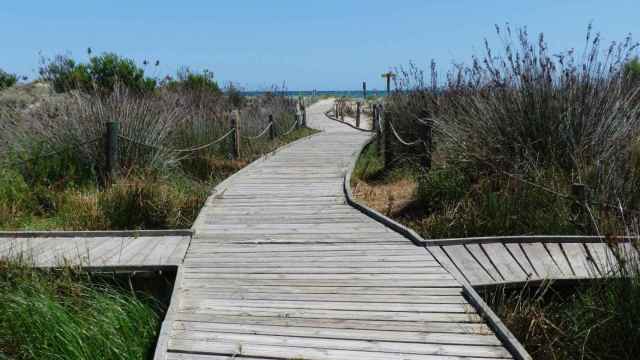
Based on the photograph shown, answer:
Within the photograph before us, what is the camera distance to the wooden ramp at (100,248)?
508 cm

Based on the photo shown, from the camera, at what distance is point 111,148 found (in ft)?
27.3

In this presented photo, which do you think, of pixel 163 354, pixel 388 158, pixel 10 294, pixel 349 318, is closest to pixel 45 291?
pixel 10 294

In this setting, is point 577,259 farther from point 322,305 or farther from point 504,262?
point 322,305

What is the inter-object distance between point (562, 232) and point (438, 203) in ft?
5.46

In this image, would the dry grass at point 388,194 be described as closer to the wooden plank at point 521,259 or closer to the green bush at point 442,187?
the green bush at point 442,187

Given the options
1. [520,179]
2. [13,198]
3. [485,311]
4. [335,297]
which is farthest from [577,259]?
[13,198]

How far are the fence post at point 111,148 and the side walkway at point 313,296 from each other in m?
1.95

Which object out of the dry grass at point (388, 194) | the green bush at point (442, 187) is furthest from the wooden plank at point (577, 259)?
the dry grass at point (388, 194)

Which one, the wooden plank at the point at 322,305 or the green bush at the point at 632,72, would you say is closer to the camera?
the wooden plank at the point at 322,305

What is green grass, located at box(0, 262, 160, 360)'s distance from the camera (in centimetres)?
381

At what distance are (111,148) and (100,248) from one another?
3004 millimetres

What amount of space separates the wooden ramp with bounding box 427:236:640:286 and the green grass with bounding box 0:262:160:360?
8.32 feet

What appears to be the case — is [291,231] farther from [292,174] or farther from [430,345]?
[292,174]

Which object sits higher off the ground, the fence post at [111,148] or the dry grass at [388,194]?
the fence post at [111,148]
